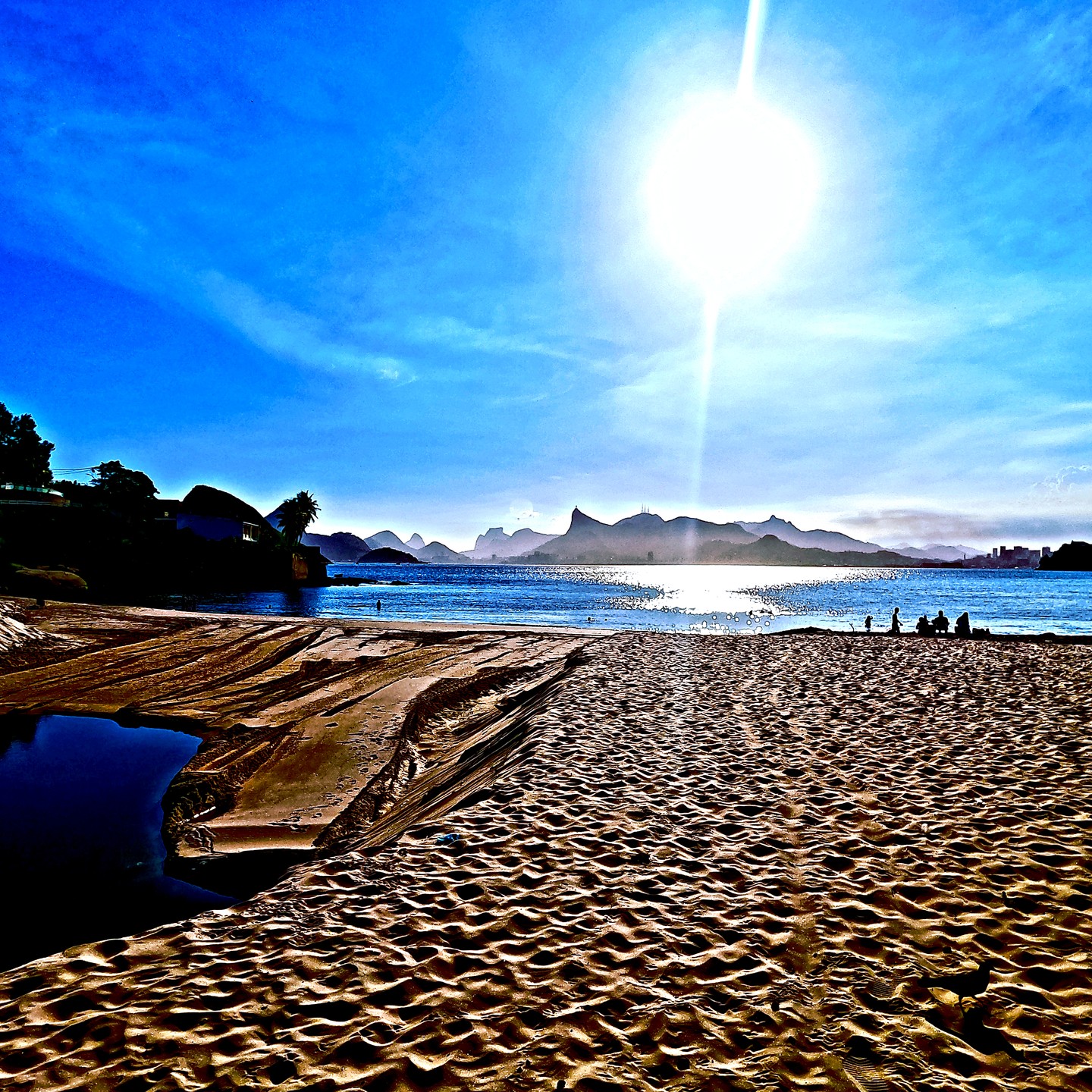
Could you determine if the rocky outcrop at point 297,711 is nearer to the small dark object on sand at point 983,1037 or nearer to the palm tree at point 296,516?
the small dark object on sand at point 983,1037

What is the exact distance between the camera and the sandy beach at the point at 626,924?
351 cm

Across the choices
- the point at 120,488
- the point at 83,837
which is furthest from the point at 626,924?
the point at 120,488

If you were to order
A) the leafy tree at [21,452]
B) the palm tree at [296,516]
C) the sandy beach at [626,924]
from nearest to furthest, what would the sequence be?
the sandy beach at [626,924] → the leafy tree at [21,452] → the palm tree at [296,516]

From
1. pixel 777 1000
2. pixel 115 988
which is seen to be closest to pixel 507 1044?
pixel 777 1000

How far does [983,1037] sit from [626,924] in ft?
7.84

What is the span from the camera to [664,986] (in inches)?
162

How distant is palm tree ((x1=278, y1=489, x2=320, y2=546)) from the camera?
9088cm

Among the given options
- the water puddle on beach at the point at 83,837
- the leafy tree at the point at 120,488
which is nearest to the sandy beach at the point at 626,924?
the water puddle on beach at the point at 83,837

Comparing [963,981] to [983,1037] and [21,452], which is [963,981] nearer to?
[983,1037]

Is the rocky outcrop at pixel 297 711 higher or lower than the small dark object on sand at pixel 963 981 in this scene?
lower

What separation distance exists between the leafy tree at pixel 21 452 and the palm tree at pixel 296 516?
29.1 m

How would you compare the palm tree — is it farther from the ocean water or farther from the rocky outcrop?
the rocky outcrop

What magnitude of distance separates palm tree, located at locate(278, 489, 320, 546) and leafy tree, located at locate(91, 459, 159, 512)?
874 inches

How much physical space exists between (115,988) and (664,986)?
386 cm
